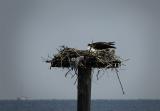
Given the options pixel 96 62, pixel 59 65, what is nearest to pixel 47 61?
pixel 59 65

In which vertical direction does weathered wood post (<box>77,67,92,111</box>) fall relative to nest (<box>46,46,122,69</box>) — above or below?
below

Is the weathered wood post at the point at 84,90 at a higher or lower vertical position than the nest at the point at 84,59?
lower

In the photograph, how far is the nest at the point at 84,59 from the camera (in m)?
12.0

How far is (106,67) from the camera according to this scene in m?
12.0

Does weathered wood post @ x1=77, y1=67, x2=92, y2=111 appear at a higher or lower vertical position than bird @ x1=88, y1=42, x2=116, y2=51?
lower

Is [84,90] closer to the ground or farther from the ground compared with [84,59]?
closer to the ground

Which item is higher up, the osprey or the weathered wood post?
the osprey

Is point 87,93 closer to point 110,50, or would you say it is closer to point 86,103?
point 86,103

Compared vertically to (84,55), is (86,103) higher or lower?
lower

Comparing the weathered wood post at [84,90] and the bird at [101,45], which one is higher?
the bird at [101,45]

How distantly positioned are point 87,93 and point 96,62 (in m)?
0.65

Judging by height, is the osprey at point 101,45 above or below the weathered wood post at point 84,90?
above

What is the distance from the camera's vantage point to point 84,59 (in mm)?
12094

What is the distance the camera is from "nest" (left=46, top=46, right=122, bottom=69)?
1205 cm
